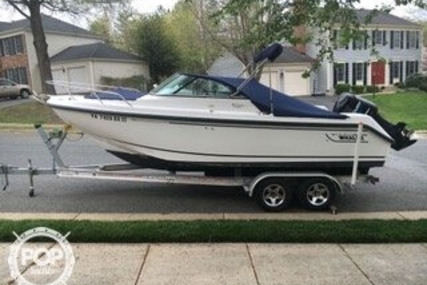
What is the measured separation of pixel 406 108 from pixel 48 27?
29.8 m

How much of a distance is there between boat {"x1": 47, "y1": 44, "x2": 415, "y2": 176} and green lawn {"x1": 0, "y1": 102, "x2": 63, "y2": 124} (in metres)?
15.7

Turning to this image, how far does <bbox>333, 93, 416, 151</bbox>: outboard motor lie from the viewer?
793 cm

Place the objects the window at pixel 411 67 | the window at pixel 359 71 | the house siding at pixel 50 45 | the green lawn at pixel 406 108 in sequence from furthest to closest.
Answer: the window at pixel 411 67 < the window at pixel 359 71 < the house siding at pixel 50 45 < the green lawn at pixel 406 108

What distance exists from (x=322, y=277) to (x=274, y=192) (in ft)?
8.68

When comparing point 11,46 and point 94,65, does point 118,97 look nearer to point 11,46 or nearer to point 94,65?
point 94,65

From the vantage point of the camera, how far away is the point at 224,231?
6195mm

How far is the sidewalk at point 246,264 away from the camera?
4.95m

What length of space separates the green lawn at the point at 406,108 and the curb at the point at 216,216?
1345 centimetres

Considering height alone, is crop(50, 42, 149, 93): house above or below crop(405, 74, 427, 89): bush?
above

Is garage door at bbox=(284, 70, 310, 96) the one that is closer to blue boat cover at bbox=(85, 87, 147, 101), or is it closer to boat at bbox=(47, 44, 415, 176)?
blue boat cover at bbox=(85, 87, 147, 101)

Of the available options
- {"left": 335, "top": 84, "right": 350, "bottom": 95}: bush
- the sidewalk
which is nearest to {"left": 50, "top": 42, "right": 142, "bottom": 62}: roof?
{"left": 335, "top": 84, "right": 350, "bottom": 95}: bush

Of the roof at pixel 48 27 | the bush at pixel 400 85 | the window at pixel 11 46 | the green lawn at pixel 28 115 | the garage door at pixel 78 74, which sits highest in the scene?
the roof at pixel 48 27

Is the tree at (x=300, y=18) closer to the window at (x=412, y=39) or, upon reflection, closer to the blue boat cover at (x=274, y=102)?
the blue boat cover at (x=274, y=102)

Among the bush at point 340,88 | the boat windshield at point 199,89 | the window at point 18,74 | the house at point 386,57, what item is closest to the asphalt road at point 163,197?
the boat windshield at point 199,89
